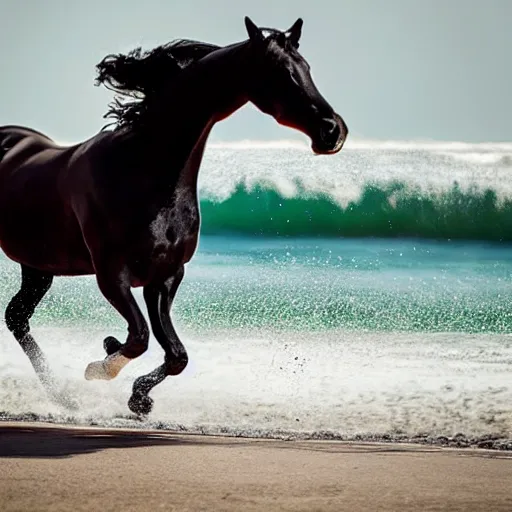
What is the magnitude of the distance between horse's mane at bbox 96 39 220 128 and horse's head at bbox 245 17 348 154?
48 centimetres

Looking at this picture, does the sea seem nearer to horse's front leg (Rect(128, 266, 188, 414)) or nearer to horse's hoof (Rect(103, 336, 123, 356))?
horse's front leg (Rect(128, 266, 188, 414))

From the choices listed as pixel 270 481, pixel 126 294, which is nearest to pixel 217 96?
pixel 126 294

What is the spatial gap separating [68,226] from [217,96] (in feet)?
3.42

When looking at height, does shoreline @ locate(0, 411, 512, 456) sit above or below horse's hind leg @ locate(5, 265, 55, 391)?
below

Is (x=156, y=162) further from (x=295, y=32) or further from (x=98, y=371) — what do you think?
(x=98, y=371)

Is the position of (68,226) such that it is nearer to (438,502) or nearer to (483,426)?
(483,426)

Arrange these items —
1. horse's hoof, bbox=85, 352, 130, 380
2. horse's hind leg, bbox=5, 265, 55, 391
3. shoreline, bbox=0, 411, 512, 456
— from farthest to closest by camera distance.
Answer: horse's hind leg, bbox=5, 265, 55, 391 < shoreline, bbox=0, 411, 512, 456 < horse's hoof, bbox=85, 352, 130, 380

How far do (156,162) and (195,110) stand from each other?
12.0 inches

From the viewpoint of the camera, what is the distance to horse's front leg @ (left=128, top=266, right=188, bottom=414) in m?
6.46

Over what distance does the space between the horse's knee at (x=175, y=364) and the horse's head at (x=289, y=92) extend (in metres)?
1.22

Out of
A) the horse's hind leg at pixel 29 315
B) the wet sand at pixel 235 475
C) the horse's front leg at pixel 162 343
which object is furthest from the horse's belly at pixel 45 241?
the wet sand at pixel 235 475

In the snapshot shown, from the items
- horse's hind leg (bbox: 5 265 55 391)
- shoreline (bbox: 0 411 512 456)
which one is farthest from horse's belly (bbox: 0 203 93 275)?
shoreline (bbox: 0 411 512 456)

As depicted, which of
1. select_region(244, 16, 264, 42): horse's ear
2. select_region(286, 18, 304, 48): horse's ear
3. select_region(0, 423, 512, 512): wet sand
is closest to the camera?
select_region(0, 423, 512, 512): wet sand

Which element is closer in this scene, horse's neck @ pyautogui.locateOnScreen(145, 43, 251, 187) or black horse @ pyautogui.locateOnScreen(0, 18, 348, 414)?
black horse @ pyautogui.locateOnScreen(0, 18, 348, 414)
